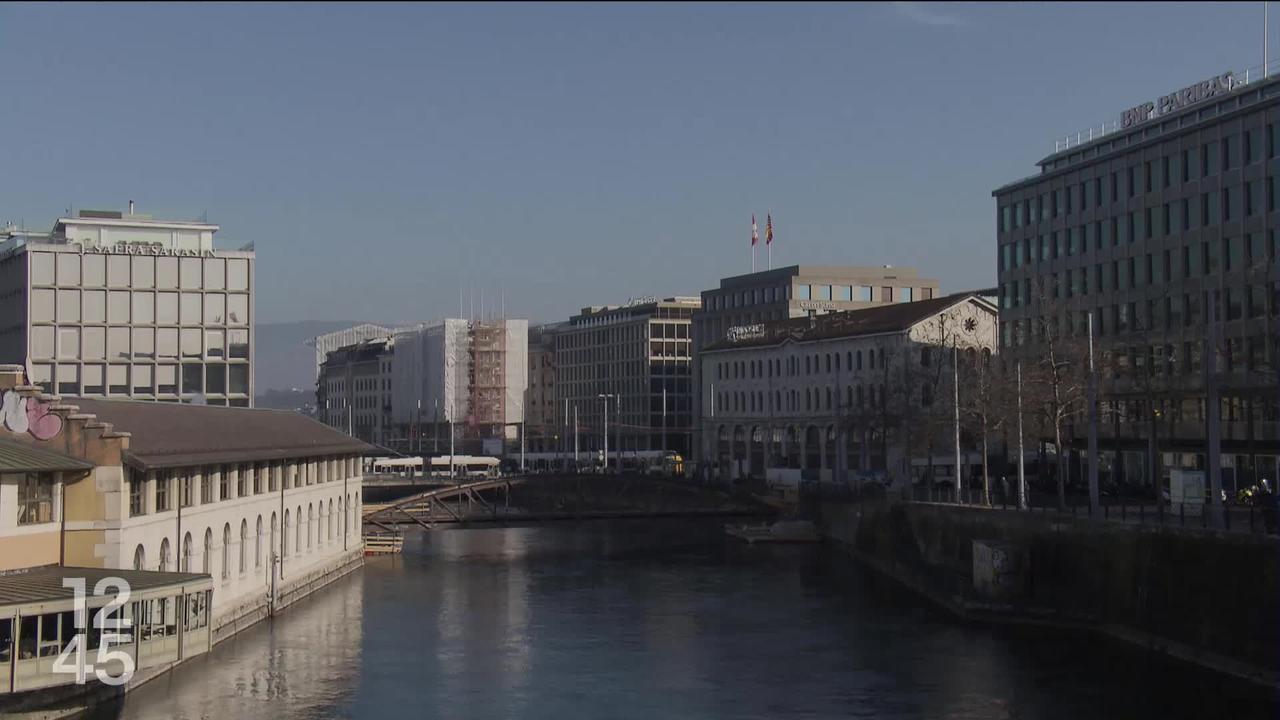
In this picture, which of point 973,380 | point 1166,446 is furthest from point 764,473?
point 1166,446

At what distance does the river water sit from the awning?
7760 mm

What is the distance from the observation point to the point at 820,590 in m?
88.6

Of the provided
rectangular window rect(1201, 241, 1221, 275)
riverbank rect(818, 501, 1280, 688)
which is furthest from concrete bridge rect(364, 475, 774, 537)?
rectangular window rect(1201, 241, 1221, 275)

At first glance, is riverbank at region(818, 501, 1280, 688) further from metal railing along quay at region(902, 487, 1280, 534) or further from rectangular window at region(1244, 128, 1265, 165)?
rectangular window at region(1244, 128, 1265, 165)

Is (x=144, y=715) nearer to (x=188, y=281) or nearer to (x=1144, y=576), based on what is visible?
(x=1144, y=576)

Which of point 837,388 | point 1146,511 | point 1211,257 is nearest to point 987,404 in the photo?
point 1211,257

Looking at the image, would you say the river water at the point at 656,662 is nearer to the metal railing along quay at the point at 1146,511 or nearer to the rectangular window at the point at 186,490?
the metal railing along quay at the point at 1146,511

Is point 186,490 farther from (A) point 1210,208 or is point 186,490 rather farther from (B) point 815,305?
(B) point 815,305

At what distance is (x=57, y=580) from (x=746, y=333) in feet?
453

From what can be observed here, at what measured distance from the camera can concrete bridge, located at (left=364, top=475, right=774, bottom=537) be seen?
15050cm

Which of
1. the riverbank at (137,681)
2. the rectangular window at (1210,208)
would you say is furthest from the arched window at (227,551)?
the rectangular window at (1210,208)

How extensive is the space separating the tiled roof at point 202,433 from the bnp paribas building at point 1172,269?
41235 mm

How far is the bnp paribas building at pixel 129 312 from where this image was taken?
120000mm

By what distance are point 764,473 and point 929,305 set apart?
30.4 meters
